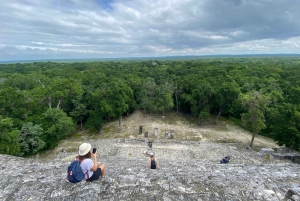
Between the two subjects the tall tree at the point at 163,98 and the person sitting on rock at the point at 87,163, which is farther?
the tall tree at the point at 163,98

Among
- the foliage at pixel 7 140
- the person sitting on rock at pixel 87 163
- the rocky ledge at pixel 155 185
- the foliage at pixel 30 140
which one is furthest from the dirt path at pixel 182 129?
the person sitting on rock at pixel 87 163

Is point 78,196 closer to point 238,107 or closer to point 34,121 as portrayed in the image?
point 34,121

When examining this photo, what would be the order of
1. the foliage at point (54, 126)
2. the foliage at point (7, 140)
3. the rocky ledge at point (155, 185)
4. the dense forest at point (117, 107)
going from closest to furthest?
the rocky ledge at point (155, 185) < the foliage at point (7, 140) < the dense forest at point (117, 107) < the foliage at point (54, 126)

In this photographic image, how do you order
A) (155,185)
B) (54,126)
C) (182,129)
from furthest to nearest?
(182,129) < (54,126) < (155,185)

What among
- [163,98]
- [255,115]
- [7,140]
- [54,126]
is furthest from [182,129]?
[7,140]

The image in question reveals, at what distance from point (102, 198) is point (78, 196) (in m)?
0.53

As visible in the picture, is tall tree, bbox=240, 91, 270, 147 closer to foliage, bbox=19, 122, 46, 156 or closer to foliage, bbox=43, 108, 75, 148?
foliage, bbox=43, 108, 75, 148

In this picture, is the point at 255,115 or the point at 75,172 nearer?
the point at 75,172

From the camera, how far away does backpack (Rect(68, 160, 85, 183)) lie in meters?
4.03

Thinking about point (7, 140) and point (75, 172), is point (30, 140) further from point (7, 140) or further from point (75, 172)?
point (75, 172)

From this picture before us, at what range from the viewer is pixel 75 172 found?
13.3 feet

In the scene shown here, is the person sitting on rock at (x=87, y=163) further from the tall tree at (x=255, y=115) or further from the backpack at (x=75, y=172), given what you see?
the tall tree at (x=255, y=115)

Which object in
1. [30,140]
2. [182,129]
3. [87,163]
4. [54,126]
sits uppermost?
[87,163]

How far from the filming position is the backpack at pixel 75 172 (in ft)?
13.2
